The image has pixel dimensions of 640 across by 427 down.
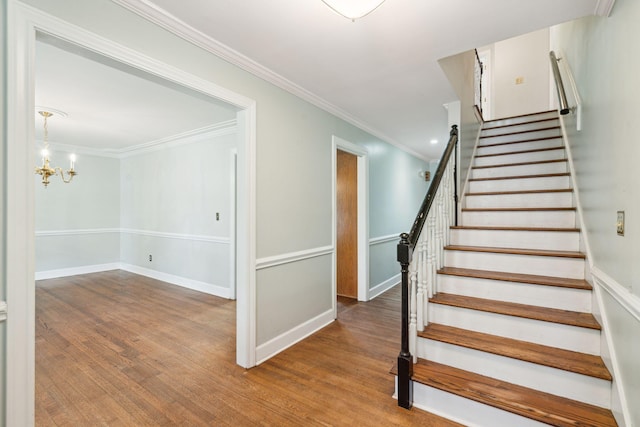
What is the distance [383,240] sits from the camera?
4699 millimetres

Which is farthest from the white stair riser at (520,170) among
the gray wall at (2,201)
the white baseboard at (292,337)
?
the gray wall at (2,201)

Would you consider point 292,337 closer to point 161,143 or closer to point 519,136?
point 519,136

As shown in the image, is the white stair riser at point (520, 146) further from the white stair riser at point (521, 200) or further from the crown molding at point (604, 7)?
Result: the crown molding at point (604, 7)

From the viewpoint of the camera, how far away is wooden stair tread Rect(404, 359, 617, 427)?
143 cm

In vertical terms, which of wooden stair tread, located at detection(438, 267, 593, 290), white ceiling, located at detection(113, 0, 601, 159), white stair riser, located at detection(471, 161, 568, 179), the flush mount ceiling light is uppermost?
white ceiling, located at detection(113, 0, 601, 159)

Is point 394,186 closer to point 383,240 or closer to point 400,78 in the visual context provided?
point 383,240

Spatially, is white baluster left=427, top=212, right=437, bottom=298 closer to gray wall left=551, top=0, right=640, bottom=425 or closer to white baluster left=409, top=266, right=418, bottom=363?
white baluster left=409, top=266, right=418, bottom=363

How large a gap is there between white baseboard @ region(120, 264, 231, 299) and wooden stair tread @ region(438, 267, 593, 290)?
3099 millimetres

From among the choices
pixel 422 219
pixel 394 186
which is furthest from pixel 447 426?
pixel 394 186

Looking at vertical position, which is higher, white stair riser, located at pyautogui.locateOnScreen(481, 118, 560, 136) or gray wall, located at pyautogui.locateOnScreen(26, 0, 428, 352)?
white stair riser, located at pyautogui.locateOnScreen(481, 118, 560, 136)

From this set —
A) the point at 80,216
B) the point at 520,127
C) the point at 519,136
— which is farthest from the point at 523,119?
the point at 80,216

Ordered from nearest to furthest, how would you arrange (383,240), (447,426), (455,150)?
(447,426) → (455,150) → (383,240)

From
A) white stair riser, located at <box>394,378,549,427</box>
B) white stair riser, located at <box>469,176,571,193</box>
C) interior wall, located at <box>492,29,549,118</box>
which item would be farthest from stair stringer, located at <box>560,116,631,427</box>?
interior wall, located at <box>492,29,549,118</box>

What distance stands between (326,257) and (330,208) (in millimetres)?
565
